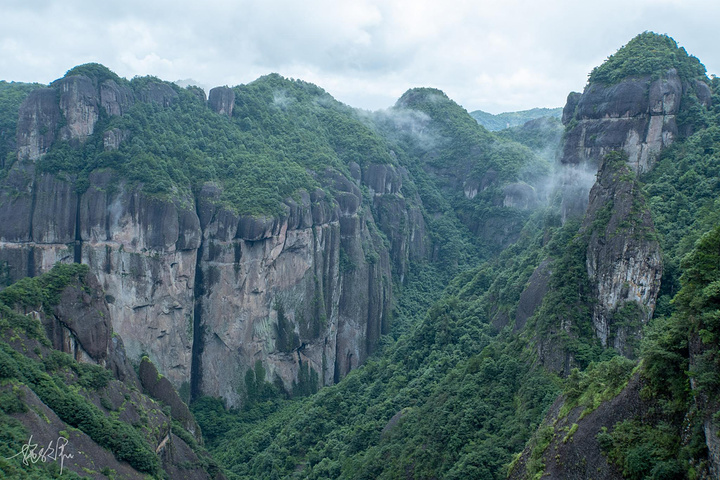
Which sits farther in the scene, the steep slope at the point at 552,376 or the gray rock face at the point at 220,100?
the gray rock face at the point at 220,100

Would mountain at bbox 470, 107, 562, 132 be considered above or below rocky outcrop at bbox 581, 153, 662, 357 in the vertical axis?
above

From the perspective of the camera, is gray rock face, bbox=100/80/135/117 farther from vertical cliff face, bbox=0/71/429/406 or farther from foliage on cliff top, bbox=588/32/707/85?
foliage on cliff top, bbox=588/32/707/85

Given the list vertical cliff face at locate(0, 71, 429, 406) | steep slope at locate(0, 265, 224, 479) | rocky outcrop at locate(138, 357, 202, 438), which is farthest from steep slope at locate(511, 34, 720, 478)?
vertical cliff face at locate(0, 71, 429, 406)

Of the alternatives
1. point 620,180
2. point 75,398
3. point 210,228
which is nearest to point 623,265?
point 620,180

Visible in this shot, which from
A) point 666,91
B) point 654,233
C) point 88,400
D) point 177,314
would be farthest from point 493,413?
point 177,314

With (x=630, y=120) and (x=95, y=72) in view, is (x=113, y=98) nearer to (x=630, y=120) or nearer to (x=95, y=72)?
(x=95, y=72)

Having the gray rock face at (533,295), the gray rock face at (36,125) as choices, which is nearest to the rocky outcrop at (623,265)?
the gray rock face at (533,295)

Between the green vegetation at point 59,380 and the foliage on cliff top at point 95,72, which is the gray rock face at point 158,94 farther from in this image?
the green vegetation at point 59,380

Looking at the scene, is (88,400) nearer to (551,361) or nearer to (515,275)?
(551,361)
